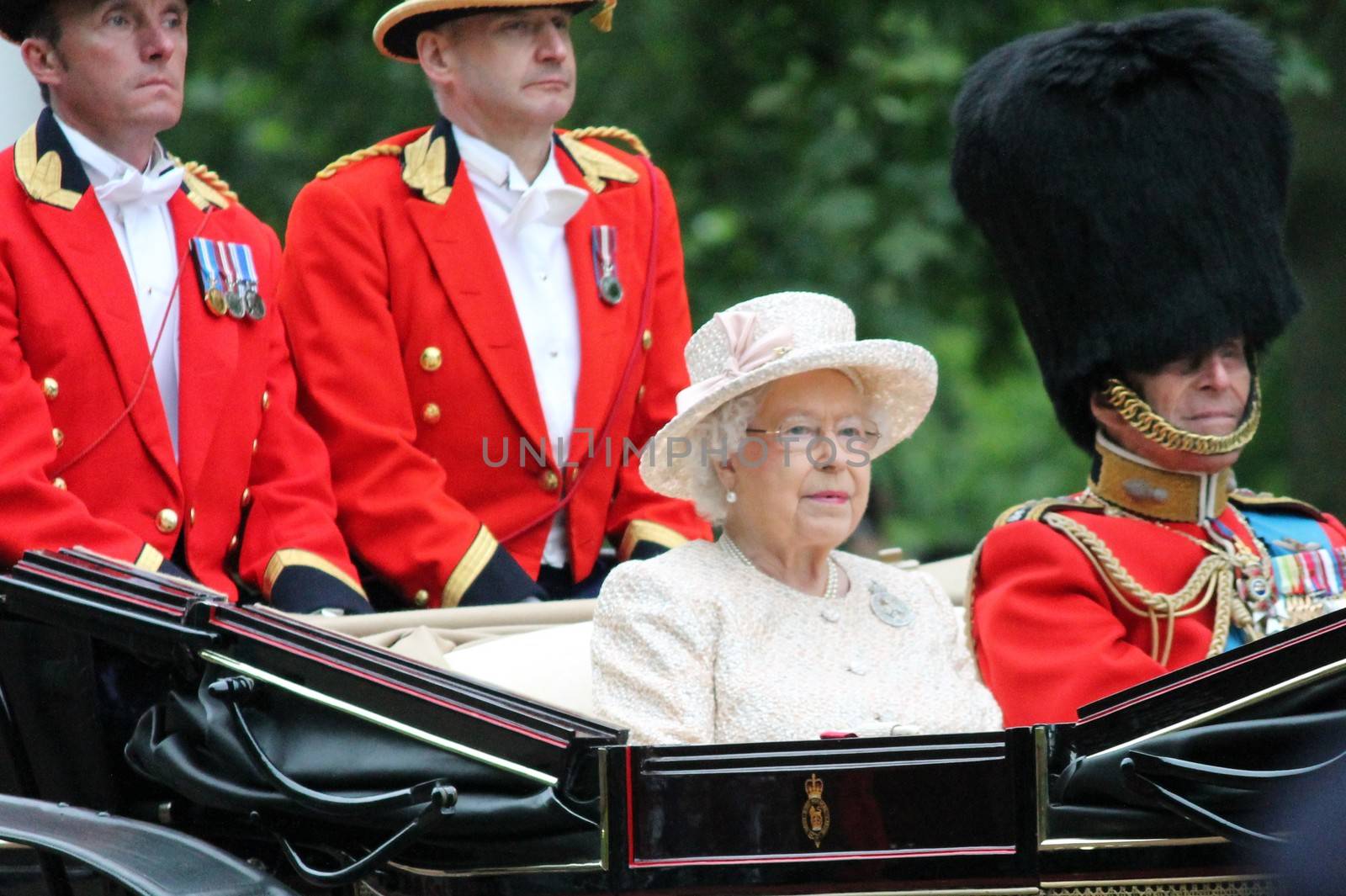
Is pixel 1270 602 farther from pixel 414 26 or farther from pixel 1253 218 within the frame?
pixel 414 26

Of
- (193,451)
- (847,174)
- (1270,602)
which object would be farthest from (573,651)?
(847,174)

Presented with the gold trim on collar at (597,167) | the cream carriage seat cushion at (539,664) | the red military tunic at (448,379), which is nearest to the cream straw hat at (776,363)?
the cream carriage seat cushion at (539,664)

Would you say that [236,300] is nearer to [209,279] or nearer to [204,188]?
[209,279]

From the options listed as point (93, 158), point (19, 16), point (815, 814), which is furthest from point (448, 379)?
point (815, 814)

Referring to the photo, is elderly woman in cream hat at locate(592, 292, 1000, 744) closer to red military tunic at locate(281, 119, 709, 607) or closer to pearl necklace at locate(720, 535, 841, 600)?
pearl necklace at locate(720, 535, 841, 600)

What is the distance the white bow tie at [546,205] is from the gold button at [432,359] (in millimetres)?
289

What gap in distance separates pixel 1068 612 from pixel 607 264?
4.38ft

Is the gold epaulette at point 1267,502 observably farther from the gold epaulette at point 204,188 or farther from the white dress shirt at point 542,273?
the gold epaulette at point 204,188

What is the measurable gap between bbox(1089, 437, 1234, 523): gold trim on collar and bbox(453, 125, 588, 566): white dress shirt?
1111 millimetres

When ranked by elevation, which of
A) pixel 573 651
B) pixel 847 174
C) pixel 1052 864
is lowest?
pixel 1052 864

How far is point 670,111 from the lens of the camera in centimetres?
857

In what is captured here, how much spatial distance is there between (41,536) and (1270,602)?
202 centimetres

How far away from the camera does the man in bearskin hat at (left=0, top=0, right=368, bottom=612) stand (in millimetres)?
4059

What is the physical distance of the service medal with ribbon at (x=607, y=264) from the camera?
15.1 ft
